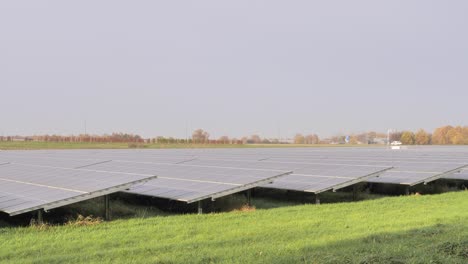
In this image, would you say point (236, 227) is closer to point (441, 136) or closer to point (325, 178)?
point (325, 178)

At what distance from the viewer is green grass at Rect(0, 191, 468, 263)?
8.09 meters

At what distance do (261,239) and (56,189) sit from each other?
614cm

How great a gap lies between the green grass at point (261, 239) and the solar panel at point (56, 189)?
1.89ft

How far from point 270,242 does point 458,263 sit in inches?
133

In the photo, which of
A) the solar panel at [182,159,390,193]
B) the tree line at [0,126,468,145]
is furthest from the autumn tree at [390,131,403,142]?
the solar panel at [182,159,390,193]

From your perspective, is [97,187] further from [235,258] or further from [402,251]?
[402,251]

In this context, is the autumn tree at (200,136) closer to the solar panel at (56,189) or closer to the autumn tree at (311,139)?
the autumn tree at (311,139)

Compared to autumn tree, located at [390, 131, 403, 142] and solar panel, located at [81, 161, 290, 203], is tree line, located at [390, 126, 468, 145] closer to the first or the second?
autumn tree, located at [390, 131, 403, 142]

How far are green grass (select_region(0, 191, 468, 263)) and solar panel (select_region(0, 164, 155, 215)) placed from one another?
58cm

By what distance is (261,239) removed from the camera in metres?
9.86

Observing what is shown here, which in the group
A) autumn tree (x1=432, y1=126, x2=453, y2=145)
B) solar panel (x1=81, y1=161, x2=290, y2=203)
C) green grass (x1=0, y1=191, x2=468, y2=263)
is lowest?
green grass (x1=0, y1=191, x2=468, y2=263)

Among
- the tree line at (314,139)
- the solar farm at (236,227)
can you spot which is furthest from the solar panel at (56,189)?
the tree line at (314,139)

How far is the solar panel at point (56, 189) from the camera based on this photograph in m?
11.6

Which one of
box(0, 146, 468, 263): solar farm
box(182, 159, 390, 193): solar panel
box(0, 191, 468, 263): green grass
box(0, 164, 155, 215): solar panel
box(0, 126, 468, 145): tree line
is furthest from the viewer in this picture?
box(0, 126, 468, 145): tree line
